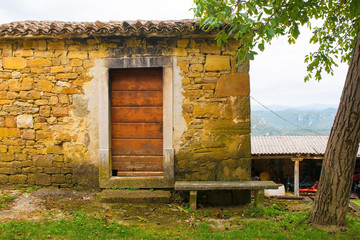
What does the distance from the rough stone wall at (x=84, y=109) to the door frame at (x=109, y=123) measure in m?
0.11

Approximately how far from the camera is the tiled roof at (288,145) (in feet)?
37.9

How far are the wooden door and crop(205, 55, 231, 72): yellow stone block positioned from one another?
0.84 m

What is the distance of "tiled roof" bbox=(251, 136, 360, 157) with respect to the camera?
11555mm

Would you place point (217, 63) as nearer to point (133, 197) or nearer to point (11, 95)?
point (133, 197)

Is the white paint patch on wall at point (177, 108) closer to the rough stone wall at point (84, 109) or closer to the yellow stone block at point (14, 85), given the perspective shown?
the rough stone wall at point (84, 109)

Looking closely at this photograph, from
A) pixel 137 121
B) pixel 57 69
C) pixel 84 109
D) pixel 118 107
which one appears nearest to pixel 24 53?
pixel 57 69

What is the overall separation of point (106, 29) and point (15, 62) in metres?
1.80

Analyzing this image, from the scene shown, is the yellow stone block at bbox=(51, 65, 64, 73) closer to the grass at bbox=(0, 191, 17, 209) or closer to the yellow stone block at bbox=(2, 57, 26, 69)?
the yellow stone block at bbox=(2, 57, 26, 69)

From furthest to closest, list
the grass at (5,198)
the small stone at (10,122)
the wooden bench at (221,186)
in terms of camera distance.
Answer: the small stone at (10,122)
the wooden bench at (221,186)
the grass at (5,198)

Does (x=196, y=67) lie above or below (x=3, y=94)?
above

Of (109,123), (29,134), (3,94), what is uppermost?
(3,94)

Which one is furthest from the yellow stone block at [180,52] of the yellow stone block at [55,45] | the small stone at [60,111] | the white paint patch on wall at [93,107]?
the small stone at [60,111]

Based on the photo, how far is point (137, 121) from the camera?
5.00 m

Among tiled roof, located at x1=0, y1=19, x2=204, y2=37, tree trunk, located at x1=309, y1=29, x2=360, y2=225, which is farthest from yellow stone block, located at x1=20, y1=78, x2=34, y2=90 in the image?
tree trunk, located at x1=309, y1=29, x2=360, y2=225
